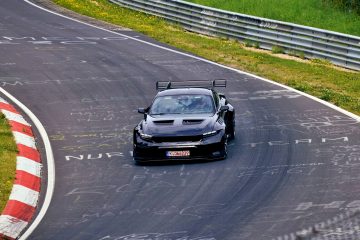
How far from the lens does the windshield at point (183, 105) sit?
67.4 ft

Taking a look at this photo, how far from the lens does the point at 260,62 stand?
3203cm

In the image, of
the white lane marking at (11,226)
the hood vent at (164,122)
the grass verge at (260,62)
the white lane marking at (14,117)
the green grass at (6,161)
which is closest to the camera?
the white lane marking at (11,226)

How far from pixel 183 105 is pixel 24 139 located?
12.8ft

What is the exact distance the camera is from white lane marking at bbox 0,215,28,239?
15234 millimetres

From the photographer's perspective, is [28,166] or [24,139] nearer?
[28,166]

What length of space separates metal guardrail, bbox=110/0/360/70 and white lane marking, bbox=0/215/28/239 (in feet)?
56.5

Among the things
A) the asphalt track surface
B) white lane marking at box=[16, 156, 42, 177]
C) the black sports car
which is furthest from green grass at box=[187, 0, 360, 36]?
white lane marking at box=[16, 156, 42, 177]

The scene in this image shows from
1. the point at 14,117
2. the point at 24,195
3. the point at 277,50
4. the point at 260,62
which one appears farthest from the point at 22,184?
the point at 277,50

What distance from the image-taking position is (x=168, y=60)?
107ft

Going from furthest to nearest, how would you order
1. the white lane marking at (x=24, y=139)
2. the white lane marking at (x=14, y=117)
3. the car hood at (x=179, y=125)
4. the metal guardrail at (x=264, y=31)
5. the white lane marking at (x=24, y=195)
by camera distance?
the metal guardrail at (x=264, y=31) → the white lane marking at (x=14, y=117) → the white lane marking at (x=24, y=139) → the car hood at (x=179, y=125) → the white lane marking at (x=24, y=195)

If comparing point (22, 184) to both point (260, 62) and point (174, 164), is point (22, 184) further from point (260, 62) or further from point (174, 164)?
point (260, 62)

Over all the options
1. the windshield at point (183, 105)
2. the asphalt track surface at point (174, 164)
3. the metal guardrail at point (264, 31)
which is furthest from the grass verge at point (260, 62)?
the windshield at point (183, 105)

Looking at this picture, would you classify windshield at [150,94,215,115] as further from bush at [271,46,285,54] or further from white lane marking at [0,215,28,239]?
bush at [271,46,285,54]

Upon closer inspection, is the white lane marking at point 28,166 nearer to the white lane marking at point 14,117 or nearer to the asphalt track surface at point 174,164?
the asphalt track surface at point 174,164
